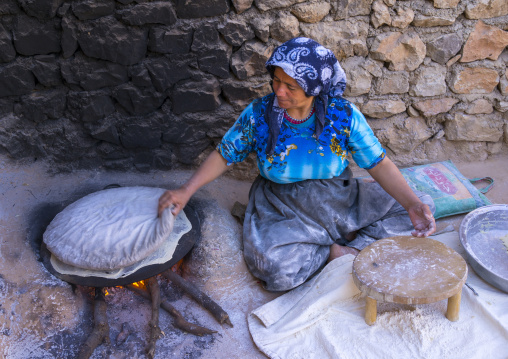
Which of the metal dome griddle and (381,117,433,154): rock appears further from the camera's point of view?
(381,117,433,154): rock

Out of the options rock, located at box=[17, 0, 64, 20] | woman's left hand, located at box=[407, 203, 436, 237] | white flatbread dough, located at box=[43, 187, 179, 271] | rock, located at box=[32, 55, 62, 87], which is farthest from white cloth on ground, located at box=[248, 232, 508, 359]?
rock, located at box=[17, 0, 64, 20]

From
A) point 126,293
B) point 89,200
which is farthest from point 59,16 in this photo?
point 126,293

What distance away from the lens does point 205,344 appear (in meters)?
1.99

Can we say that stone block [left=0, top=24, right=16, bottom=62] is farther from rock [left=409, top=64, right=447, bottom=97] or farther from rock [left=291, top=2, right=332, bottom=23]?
rock [left=409, top=64, right=447, bottom=97]

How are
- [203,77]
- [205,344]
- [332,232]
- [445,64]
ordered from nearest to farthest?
[205,344] → [332,232] → [203,77] → [445,64]

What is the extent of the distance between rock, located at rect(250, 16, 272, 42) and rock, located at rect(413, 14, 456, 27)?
2.80 feet

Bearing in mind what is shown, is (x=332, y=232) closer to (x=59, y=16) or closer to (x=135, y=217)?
(x=135, y=217)

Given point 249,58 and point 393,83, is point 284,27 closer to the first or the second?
point 249,58

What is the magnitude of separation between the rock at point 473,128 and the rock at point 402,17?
734mm

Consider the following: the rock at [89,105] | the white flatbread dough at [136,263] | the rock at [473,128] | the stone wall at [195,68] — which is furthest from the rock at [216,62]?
the rock at [473,128]

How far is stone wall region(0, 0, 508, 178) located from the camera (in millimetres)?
2324

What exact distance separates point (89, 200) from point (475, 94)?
7.74ft

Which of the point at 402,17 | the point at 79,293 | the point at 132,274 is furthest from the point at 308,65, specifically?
the point at 79,293

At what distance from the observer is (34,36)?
89.4 inches
